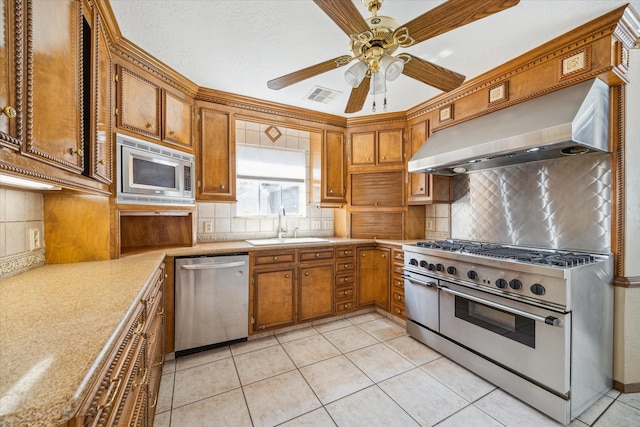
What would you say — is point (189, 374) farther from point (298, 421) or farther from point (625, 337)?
point (625, 337)

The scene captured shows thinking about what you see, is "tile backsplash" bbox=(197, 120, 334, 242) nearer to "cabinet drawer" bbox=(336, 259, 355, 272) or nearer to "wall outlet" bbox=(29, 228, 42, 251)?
"cabinet drawer" bbox=(336, 259, 355, 272)

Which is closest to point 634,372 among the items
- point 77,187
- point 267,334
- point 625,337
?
point 625,337

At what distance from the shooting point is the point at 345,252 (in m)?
3.22

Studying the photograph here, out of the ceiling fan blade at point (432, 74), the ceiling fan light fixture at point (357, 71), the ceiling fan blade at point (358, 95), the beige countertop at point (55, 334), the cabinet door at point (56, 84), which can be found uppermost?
the ceiling fan blade at point (432, 74)

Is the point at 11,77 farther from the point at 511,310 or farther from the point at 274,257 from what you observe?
the point at 511,310

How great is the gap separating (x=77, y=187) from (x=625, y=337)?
3534mm

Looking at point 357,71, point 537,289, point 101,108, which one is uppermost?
point 357,71

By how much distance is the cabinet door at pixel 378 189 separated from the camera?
3.42 metres

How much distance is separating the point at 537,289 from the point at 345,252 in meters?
1.83

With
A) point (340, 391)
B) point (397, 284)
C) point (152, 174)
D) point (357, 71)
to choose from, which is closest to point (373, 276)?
point (397, 284)

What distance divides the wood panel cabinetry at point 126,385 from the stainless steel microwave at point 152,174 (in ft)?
3.27

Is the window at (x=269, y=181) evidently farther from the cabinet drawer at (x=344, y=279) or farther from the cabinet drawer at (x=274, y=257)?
the cabinet drawer at (x=344, y=279)

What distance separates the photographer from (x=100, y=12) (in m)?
1.62

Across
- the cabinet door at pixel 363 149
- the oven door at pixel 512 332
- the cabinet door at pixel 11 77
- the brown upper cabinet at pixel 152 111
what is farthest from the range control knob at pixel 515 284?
the brown upper cabinet at pixel 152 111
